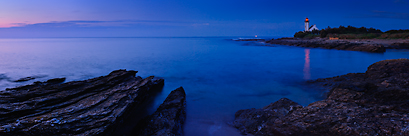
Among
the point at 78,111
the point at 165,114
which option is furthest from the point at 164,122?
the point at 78,111

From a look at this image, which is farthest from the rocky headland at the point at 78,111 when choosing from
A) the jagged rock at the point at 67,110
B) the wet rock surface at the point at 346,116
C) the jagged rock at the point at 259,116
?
the wet rock surface at the point at 346,116

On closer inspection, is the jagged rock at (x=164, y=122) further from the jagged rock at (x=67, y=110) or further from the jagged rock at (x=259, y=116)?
the jagged rock at (x=259, y=116)

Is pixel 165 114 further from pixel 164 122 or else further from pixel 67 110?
pixel 67 110

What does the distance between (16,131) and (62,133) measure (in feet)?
2.79

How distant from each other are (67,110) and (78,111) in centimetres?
27

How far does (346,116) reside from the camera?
151 inches

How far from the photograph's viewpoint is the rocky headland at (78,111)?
368 cm

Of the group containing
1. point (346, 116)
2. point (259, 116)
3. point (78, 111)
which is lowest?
point (259, 116)

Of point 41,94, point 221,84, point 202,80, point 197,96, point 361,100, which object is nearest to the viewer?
point 361,100

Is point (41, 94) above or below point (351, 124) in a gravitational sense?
above

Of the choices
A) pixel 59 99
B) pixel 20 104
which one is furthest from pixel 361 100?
pixel 20 104

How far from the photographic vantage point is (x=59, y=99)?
4.89m

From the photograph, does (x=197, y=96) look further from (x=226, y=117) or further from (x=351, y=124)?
(x=351, y=124)

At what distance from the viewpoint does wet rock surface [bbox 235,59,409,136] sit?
345 cm
